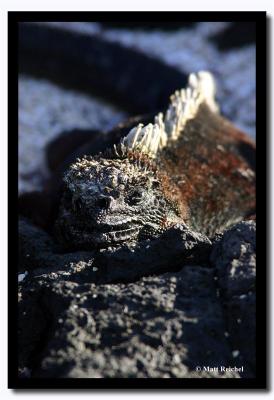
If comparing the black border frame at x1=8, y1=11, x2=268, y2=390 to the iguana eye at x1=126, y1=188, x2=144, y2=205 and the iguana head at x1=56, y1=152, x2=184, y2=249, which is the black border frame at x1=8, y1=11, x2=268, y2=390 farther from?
the iguana eye at x1=126, y1=188, x2=144, y2=205

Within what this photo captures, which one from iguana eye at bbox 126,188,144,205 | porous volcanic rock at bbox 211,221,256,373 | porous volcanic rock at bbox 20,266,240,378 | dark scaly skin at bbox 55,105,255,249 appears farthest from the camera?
iguana eye at bbox 126,188,144,205

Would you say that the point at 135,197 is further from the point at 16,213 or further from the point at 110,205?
the point at 16,213

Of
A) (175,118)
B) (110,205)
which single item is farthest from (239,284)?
(175,118)

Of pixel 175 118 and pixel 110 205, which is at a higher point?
pixel 175 118

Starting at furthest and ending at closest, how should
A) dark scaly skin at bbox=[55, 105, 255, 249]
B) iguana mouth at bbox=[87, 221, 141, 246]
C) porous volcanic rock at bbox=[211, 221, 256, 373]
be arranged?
dark scaly skin at bbox=[55, 105, 255, 249], iguana mouth at bbox=[87, 221, 141, 246], porous volcanic rock at bbox=[211, 221, 256, 373]

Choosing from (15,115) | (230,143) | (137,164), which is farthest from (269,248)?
(230,143)

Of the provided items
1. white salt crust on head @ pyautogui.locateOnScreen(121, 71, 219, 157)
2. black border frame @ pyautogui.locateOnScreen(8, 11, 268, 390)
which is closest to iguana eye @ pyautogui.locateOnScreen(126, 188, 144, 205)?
white salt crust on head @ pyautogui.locateOnScreen(121, 71, 219, 157)

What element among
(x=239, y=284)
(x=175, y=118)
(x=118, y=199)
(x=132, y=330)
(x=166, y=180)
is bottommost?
(x=132, y=330)
